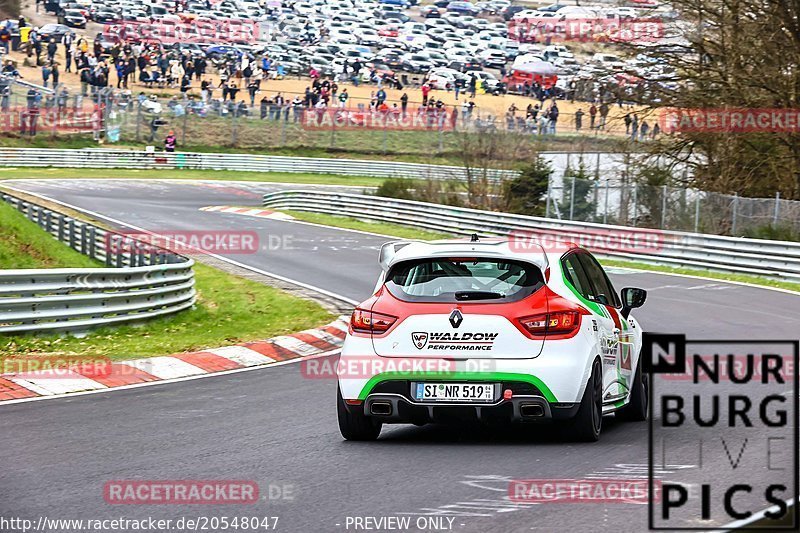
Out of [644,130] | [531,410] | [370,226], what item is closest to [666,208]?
[644,130]

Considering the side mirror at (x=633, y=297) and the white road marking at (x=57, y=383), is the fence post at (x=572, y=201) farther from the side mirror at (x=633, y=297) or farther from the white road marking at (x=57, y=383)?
the side mirror at (x=633, y=297)

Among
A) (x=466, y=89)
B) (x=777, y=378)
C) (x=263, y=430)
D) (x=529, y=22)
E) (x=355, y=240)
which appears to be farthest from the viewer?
(x=529, y=22)

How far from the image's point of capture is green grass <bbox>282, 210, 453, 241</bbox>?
36188mm

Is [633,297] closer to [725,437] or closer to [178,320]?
[725,437]

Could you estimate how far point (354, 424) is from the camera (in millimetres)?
9414

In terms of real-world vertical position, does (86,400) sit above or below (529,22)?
below

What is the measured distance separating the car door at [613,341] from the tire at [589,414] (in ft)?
0.91

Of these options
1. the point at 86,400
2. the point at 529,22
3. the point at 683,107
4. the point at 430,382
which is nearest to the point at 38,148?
the point at 683,107

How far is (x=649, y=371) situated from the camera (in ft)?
36.3

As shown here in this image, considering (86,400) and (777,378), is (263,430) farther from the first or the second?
(777,378)

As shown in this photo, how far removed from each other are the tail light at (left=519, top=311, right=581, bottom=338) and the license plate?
0.48 meters

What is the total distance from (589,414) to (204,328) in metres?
9.46

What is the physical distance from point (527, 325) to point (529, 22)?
8058 centimetres

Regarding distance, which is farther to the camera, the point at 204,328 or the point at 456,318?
the point at 204,328
